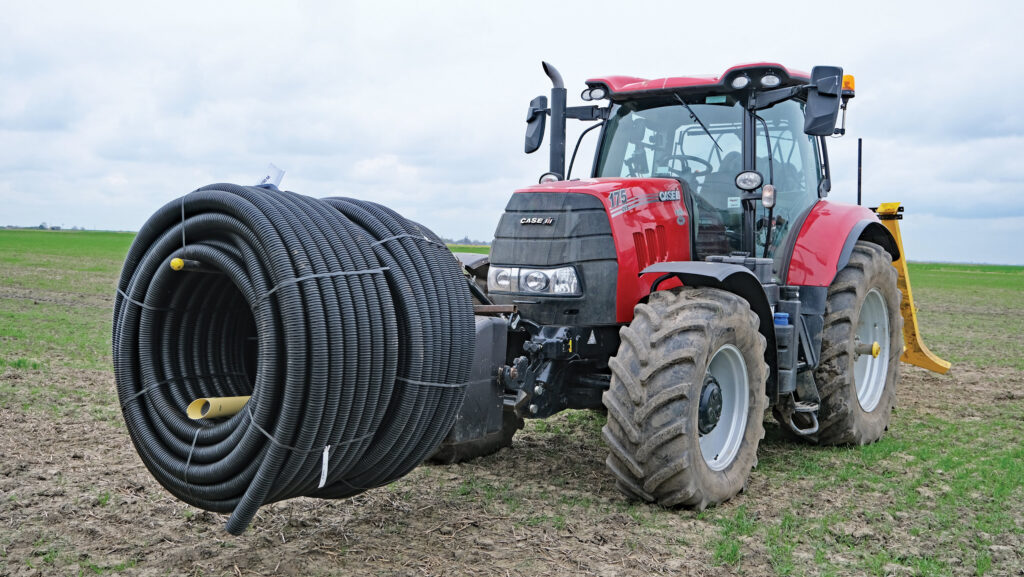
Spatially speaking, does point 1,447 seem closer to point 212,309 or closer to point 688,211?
point 212,309

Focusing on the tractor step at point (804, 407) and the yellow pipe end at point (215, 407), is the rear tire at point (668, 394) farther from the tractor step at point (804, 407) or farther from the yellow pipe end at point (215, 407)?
the yellow pipe end at point (215, 407)

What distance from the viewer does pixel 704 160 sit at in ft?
19.5

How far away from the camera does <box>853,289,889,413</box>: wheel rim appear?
712 centimetres

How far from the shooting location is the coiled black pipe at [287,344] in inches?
140

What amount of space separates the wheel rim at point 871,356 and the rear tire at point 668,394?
8.76ft

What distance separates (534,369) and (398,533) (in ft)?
4.01

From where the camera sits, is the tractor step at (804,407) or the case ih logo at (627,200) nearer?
the case ih logo at (627,200)

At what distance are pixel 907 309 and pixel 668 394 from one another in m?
4.81

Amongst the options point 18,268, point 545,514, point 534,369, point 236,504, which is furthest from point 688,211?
point 18,268

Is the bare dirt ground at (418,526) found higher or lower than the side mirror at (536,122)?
lower

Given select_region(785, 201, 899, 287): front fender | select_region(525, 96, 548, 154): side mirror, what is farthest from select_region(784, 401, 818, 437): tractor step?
select_region(525, 96, 548, 154): side mirror

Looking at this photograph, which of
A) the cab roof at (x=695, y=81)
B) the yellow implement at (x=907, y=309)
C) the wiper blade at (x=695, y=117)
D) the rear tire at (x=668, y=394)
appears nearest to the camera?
the rear tire at (x=668, y=394)

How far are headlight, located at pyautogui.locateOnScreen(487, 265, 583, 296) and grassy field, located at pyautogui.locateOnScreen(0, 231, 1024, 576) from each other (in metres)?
1.23

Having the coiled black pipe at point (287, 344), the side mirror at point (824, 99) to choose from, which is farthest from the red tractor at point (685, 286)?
the coiled black pipe at point (287, 344)
